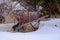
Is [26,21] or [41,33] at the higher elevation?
[26,21]

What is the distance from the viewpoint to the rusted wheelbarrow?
145cm

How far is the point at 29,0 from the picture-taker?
1463 millimetres

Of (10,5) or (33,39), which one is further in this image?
(10,5)

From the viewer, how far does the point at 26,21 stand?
1453 millimetres

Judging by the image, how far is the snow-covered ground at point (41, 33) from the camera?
1.35m

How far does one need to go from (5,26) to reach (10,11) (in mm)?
159

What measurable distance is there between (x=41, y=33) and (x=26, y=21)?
0.20 metres

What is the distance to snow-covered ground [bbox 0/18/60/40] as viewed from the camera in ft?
4.42

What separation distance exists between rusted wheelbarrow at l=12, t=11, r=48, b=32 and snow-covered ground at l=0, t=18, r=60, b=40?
0.16ft

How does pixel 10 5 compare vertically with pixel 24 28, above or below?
above

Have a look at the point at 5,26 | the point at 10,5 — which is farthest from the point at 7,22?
the point at 10,5

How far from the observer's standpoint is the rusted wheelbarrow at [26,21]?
4.74 feet

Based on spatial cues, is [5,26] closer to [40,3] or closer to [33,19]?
[33,19]

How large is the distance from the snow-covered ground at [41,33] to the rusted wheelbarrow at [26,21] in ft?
0.16
